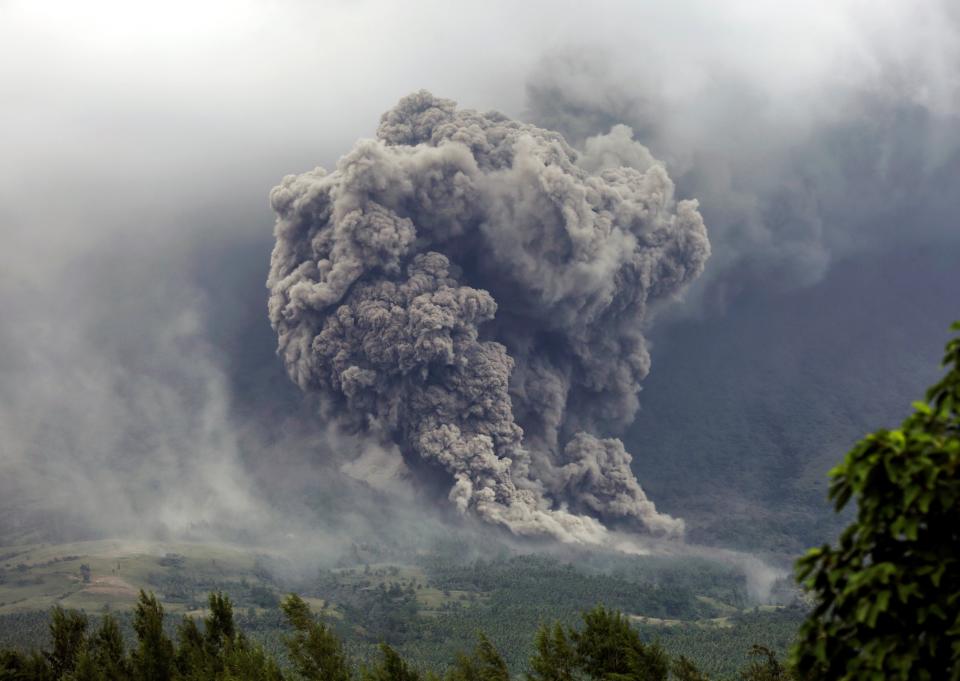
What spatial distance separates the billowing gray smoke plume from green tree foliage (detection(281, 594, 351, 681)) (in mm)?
74275

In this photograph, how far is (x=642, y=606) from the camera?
391 feet

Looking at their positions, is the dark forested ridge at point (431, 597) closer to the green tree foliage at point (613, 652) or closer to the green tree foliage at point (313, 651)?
the green tree foliage at point (313, 651)

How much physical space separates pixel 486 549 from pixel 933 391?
125 meters

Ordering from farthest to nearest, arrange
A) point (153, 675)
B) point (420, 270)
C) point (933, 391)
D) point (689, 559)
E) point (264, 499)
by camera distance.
Answer: 1. point (264, 499)
2. point (689, 559)
3. point (420, 270)
4. point (153, 675)
5. point (933, 391)

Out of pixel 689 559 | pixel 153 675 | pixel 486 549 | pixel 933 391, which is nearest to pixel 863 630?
pixel 933 391

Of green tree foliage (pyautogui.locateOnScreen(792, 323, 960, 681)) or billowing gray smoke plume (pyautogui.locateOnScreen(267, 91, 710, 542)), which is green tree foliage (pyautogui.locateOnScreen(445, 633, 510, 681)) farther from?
billowing gray smoke plume (pyautogui.locateOnScreen(267, 91, 710, 542))

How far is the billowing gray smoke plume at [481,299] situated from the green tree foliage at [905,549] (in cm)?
10088

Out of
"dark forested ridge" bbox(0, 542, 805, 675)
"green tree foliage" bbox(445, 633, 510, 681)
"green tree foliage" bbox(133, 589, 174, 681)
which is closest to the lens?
"green tree foliage" bbox(445, 633, 510, 681)

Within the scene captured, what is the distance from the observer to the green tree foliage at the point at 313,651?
1432 inches

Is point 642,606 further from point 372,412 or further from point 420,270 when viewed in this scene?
point 420,270

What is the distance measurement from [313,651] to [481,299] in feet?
270

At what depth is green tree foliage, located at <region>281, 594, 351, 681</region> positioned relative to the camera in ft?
119

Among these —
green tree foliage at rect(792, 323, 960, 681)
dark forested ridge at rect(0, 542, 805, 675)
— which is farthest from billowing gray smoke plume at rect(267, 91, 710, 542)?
green tree foliage at rect(792, 323, 960, 681)

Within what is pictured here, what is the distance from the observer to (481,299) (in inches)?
4641
